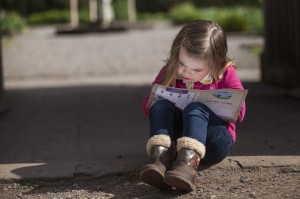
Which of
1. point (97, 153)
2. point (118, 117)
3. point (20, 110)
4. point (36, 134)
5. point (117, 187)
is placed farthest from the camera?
point (20, 110)

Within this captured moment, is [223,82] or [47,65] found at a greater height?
[223,82]

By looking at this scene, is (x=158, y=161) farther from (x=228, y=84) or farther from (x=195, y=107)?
(x=228, y=84)

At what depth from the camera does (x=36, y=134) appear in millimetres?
5555

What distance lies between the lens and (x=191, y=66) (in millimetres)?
3752

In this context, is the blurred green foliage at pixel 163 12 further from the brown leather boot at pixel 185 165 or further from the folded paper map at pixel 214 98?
the brown leather boot at pixel 185 165

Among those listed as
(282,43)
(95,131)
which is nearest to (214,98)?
(95,131)

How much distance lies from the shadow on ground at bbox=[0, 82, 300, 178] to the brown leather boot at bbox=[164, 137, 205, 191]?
2.11ft

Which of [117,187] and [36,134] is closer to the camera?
[117,187]

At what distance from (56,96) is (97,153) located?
3.94 meters

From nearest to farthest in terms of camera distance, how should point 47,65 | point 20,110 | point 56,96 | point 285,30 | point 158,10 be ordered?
1. point 20,110
2. point 56,96
3. point 285,30
4. point 47,65
5. point 158,10

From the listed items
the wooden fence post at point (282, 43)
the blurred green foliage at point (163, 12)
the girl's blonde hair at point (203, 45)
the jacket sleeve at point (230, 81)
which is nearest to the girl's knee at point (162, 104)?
the girl's blonde hair at point (203, 45)

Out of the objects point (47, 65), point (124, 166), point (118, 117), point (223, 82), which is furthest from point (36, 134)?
point (47, 65)

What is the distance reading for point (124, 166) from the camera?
13.7ft

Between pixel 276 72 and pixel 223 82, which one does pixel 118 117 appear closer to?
pixel 223 82
